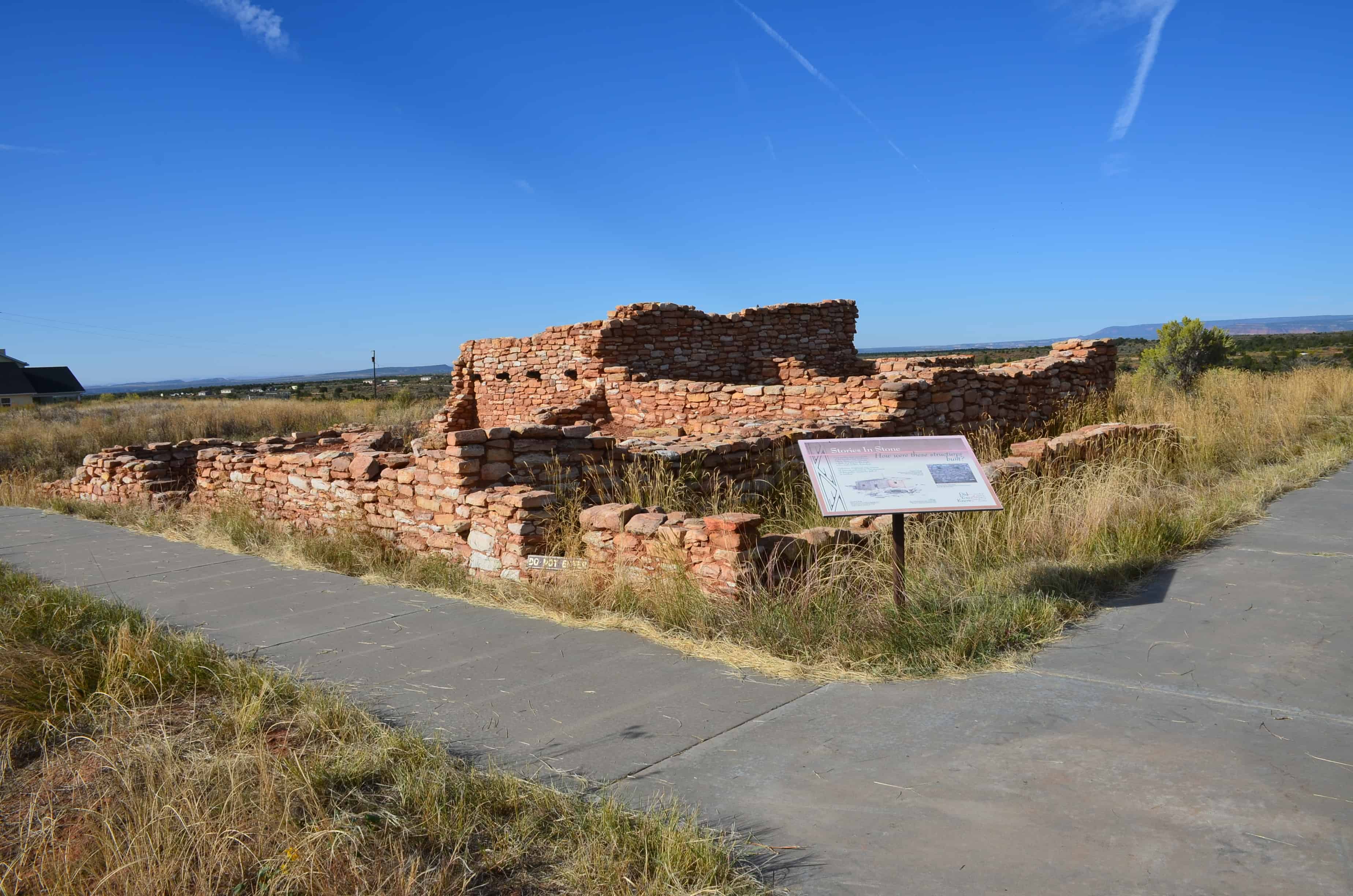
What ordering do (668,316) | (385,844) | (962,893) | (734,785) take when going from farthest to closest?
(668,316) < (734,785) < (385,844) < (962,893)

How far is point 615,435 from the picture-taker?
622 inches

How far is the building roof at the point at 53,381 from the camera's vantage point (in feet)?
187

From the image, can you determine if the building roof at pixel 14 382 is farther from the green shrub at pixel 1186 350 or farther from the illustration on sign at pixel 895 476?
the illustration on sign at pixel 895 476

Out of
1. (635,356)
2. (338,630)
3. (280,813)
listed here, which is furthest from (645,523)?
(635,356)

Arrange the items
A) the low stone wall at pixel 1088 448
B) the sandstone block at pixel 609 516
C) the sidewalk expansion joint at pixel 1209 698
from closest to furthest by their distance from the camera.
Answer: the sidewalk expansion joint at pixel 1209 698 < the sandstone block at pixel 609 516 < the low stone wall at pixel 1088 448

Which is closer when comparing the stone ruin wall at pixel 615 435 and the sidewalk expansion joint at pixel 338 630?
the sidewalk expansion joint at pixel 338 630

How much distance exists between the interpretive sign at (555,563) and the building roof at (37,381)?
5785 cm

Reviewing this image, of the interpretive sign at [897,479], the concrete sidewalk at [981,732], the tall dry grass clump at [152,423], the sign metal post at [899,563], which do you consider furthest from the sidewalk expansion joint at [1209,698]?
the tall dry grass clump at [152,423]

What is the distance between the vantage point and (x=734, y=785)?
3.54 m

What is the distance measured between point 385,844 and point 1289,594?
19.3 feet

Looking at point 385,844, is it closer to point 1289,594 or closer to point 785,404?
point 1289,594

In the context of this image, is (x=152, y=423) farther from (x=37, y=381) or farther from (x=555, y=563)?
(x=37, y=381)

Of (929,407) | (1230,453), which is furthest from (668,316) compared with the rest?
(1230,453)

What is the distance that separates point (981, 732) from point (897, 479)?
1.77 metres
